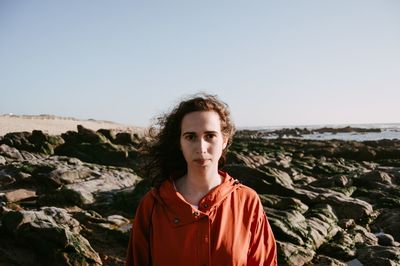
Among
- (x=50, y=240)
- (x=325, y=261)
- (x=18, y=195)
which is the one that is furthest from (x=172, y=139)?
(x=18, y=195)

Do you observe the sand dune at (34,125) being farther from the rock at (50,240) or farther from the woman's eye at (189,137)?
the woman's eye at (189,137)

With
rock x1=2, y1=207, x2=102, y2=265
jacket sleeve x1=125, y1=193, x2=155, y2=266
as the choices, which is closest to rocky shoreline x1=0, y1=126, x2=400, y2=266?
rock x1=2, y1=207, x2=102, y2=265

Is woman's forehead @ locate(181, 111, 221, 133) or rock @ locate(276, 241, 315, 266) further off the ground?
woman's forehead @ locate(181, 111, 221, 133)

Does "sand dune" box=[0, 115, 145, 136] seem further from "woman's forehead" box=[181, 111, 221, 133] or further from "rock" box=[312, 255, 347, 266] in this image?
"woman's forehead" box=[181, 111, 221, 133]

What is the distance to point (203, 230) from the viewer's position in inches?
98.7

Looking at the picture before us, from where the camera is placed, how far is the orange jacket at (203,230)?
8.15ft

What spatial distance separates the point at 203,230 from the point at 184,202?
23 centimetres

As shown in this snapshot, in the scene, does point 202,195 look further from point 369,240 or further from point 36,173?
point 36,173

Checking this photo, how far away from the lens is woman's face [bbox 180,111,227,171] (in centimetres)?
273

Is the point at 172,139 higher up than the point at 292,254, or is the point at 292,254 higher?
the point at 172,139

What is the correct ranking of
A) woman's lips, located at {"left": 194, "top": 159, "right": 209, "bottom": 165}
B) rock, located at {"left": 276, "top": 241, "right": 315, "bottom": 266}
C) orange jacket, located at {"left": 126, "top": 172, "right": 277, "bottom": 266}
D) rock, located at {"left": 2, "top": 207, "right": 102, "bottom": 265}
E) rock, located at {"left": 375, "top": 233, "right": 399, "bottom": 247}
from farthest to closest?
rock, located at {"left": 375, "top": 233, "right": 399, "bottom": 247} < rock, located at {"left": 276, "top": 241, "right": 315, "bottom": 266} < rock, located at {"left": 2, "top": 207, "right": 102, "bottom": 265} < woman's lips, located at {"left": 194, "top": 159, "right": 209, "bottom": 165} < orange jacket, located at {"left": 126, "top": 172, "right": 277, "bottom": 266}

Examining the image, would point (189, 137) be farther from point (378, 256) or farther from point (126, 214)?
point (126, 214)

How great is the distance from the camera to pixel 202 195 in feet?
9.08

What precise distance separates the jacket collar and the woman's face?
21 centimetres
